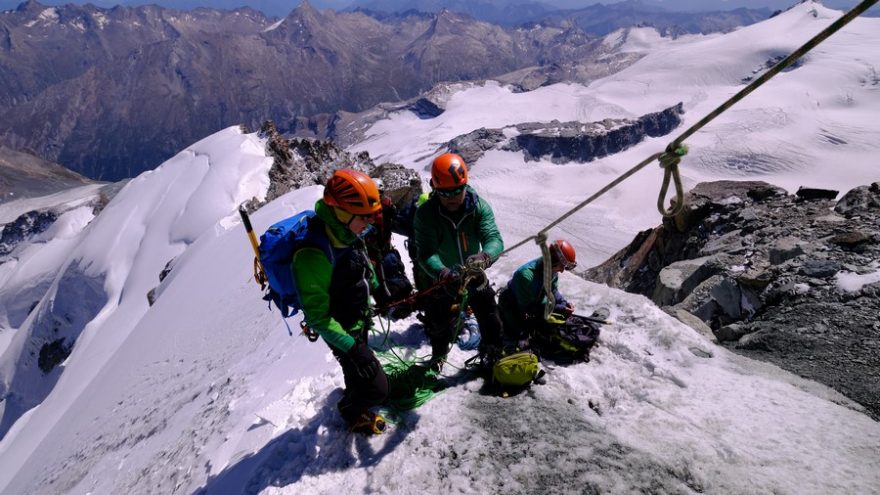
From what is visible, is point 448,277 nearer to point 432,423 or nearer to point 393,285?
point 432,423

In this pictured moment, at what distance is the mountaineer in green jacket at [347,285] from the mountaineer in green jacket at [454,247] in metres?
1.02

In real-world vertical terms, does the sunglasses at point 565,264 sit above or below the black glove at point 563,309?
above

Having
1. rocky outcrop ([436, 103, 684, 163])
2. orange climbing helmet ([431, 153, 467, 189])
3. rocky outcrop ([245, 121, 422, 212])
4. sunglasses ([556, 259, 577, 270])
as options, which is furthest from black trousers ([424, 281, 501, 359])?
rocky outcrop ([436, 103, 684, 163])

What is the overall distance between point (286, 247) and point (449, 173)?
1.98 metres

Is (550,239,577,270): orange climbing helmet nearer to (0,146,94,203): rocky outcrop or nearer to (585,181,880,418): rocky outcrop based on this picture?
(585,181,880,418): rocky outcrop

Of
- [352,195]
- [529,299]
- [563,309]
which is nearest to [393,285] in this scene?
[529,299]

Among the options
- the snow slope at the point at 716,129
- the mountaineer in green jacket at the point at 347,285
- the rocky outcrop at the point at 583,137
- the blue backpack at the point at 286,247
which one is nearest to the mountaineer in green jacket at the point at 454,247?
the mountaineer in green jacket at the point at 347,285

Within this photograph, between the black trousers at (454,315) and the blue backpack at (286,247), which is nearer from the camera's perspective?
the blue backpack at (286,247)

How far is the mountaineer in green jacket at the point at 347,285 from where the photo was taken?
165 inches

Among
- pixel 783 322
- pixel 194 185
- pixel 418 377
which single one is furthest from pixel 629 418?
pixel 194 185

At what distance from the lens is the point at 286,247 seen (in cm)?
432

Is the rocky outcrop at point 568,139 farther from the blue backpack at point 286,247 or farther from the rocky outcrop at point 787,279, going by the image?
the blue backpack at point 286,247

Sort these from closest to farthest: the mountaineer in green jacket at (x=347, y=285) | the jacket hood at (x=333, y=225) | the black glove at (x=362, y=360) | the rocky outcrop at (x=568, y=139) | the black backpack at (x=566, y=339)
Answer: the mountaineer in green jacket at (x=347, y=285)
the jacket hood at (x=333, y=225)
the black glove at (x=362, y=360)
the black backpack at (x=566, y=339)
the rocky outcrop at (x=568, y=139)

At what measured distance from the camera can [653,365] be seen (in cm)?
596
